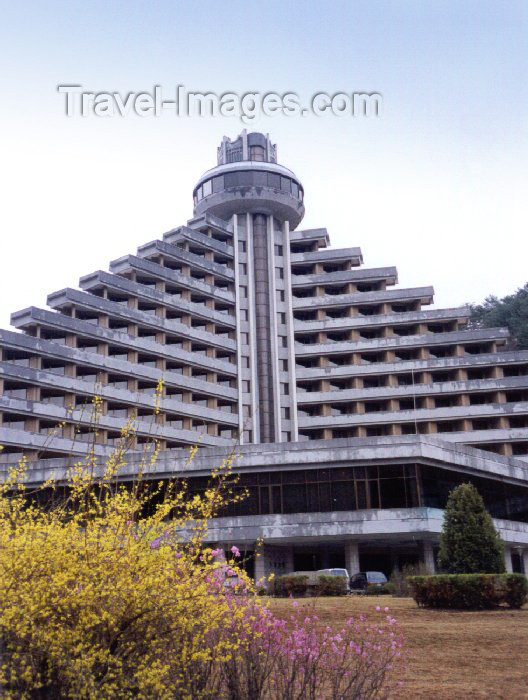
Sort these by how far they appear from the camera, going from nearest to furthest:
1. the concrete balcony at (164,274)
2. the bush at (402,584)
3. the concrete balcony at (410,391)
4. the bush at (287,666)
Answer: the bush at (287,666), the bush at (402,584), the concrete balcony at (164,274), the concrete balcony at (410,391)

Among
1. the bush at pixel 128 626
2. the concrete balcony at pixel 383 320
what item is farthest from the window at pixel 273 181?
the bush at pixel 128 626

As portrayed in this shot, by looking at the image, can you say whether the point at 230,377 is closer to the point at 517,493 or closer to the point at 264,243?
the point at 264,243

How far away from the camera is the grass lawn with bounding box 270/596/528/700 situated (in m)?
14.4

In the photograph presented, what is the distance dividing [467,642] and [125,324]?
5764 centimetres

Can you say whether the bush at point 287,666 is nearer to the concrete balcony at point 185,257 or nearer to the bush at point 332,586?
the bush at point 332,586

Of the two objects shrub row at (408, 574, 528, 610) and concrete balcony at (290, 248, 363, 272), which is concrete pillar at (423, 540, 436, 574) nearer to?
shrub row at (408, 574, 528, 610)

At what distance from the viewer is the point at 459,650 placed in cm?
1803

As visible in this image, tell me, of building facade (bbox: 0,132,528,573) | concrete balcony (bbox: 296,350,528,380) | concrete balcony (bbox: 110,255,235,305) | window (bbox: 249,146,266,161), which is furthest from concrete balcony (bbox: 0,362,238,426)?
window (bbox: 249,146,266,161)

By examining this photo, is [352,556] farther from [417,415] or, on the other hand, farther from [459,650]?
[459,650]

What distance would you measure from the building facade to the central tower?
0.15 metres

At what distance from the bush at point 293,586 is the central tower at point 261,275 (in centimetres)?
3929

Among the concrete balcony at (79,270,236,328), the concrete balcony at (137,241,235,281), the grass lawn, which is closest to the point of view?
the grass lawn

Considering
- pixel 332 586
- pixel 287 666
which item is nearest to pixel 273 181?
pixel 332 586

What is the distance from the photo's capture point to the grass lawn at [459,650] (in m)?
14.4
